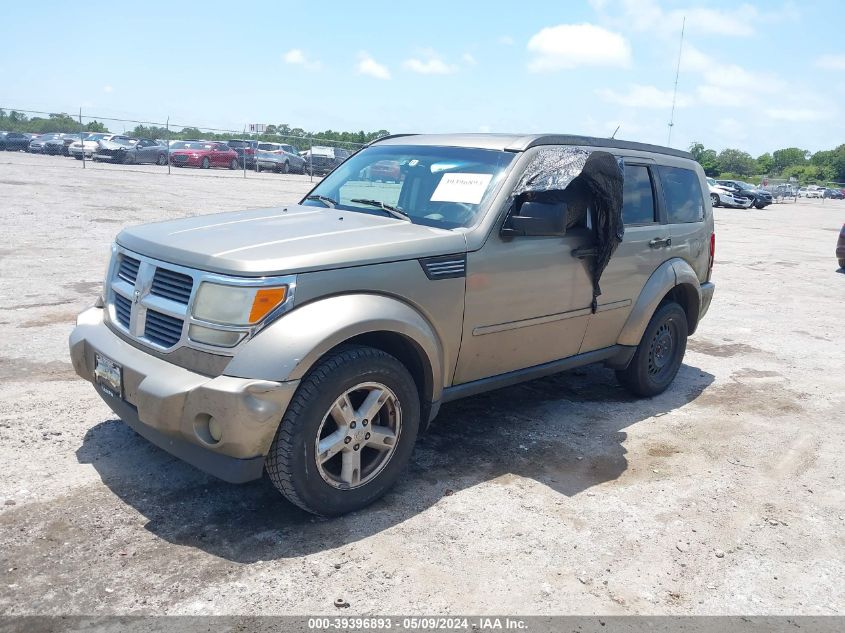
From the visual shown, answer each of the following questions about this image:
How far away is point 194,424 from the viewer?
3.27 meters

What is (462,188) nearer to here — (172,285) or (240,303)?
(240,303)

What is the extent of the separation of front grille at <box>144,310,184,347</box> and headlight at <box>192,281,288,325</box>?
18 cm

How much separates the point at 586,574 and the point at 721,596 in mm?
590

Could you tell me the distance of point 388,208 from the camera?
14.9 feet

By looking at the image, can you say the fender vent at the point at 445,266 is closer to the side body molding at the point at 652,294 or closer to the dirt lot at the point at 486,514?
the dirt lot at the point at 486,514

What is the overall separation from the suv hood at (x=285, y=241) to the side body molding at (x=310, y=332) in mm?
201

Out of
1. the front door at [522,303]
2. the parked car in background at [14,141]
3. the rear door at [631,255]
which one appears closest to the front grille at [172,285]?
the front door at [522,303]

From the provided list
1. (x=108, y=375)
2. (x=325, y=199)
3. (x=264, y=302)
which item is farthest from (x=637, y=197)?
(x=108, y=375)

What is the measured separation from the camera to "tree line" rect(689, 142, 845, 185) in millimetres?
112562

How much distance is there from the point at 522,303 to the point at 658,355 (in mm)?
2069

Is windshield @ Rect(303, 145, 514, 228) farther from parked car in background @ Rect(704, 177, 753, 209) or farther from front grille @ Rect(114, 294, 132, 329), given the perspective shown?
parked car in background @ Rect(704, 177, 753, 209)

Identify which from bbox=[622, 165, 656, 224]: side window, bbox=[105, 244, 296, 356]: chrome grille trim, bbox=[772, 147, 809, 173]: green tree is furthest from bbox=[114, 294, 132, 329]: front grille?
bbox=[772, 147, 809, 173]: green tree

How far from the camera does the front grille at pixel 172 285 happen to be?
3.49 meters

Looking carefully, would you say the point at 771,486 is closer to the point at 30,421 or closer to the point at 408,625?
the point at 408,625
